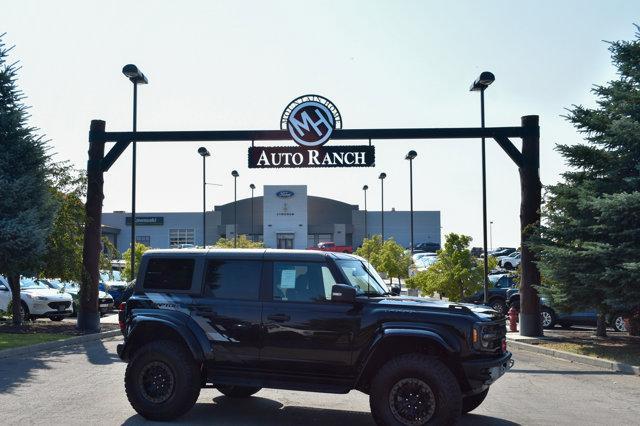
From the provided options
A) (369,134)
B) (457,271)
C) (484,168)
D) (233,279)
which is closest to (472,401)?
(233,279)

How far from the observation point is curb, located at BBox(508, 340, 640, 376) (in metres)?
12.8

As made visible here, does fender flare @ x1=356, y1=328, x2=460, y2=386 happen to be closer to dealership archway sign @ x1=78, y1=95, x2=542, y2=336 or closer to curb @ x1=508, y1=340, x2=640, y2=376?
curb @ x1=508, y1=340, x2=640, y2=376

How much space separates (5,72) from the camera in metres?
18.1

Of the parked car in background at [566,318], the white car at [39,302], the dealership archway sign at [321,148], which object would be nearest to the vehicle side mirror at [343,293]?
the dealership archway sign at [321,148]

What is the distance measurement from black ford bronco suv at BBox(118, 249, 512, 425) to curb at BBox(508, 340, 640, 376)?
18.4 feet

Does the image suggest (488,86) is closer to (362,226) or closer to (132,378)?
(132,378)

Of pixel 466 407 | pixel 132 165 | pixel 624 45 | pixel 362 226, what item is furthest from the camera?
pixel 362 226

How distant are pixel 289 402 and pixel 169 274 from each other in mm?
2466

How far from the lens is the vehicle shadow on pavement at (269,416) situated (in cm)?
821

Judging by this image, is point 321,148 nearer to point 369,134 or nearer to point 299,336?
point 369,134

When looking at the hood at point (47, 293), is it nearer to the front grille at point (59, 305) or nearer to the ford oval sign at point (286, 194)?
the front grille at point (59, 305)

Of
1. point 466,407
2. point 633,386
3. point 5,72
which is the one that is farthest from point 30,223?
point 633,386

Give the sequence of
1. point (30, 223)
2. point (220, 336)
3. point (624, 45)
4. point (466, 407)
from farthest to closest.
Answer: point (30, 223)
point (624, 45)
point (466, 407)
point (220, 336)

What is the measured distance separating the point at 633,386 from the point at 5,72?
16.1 metres
